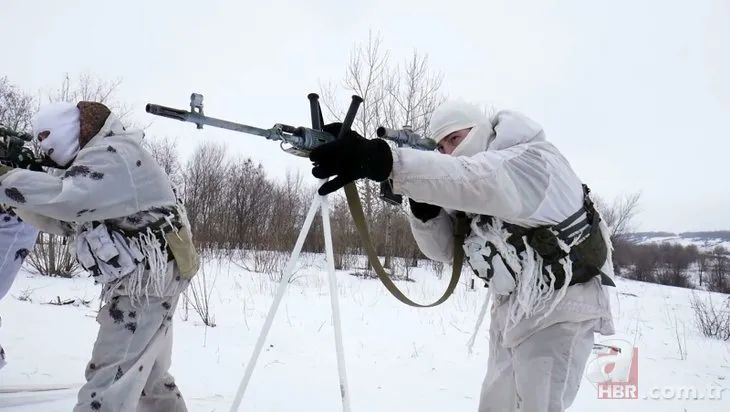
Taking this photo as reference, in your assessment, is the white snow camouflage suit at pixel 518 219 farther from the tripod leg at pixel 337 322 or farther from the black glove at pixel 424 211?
the tripod leg at pixel 337 322

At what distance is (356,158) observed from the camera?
115cm

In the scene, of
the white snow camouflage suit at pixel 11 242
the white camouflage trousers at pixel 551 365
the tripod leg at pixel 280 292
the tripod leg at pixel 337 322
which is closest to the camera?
the white camouflage trousers at pixel 551 365

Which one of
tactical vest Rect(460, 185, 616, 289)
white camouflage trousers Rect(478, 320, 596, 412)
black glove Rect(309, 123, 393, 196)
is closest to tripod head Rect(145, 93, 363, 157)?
black glove Rect(309, 123, 393, 196)

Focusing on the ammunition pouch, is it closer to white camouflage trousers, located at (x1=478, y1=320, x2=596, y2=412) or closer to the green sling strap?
the green sling strap

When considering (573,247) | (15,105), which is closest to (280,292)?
(573,247)

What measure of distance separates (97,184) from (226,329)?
310 cm

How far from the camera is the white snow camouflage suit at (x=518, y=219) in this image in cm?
122

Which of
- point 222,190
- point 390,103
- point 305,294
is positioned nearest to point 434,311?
point 305,294

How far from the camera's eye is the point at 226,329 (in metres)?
4.30

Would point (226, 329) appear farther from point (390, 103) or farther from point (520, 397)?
point (390, 103)

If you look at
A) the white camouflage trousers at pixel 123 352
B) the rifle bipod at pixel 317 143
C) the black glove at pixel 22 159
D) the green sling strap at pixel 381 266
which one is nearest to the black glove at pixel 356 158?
the rifle bipod at pixel 317 143

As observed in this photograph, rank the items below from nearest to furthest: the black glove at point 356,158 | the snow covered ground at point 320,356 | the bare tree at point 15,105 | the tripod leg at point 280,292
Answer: the black glove at point 356,158 < the tripod leg at point 280,292 < the snow covered ground at point 320,356 < the bare tree at point 15,105

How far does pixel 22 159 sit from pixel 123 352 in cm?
94

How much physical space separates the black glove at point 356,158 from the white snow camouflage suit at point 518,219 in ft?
0.15
